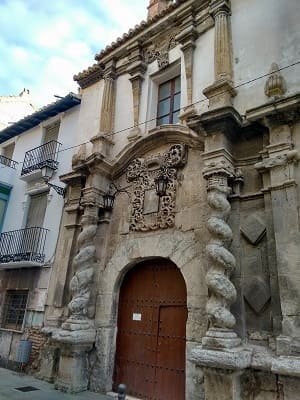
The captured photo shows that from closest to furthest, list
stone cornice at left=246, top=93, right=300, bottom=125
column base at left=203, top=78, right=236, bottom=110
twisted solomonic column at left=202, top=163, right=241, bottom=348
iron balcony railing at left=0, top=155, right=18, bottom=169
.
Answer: twisted solomonic column at left=202, top=163, right=241, bottom=348
stone cornice at left=246, top=93, right=300, bottom=125
column base at left=203, top=78, right=236, bottom=110
iron balcony railing at left=0, top=155, right=18, bottom=169

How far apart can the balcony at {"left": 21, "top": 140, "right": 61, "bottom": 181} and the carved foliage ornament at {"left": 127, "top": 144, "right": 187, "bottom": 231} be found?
10.2 ft

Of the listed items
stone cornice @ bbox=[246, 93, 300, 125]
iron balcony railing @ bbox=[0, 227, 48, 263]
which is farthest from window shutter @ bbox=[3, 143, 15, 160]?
stone cornice @ bbox=[246, 93, 300, 125]

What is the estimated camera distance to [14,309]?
7.73 meters

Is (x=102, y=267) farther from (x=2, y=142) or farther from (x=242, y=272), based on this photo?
(x=2, y=142)

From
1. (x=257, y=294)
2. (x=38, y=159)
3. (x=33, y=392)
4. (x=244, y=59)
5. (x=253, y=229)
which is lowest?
(x=33, y=392)

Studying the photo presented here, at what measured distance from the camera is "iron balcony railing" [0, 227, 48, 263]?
24.5 feet

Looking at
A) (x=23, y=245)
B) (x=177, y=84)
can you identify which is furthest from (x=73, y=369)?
(x=177, y=84)

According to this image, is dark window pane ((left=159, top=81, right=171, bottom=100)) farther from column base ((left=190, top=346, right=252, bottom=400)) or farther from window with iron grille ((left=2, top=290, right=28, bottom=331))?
window with iron grille ((left=2, top=290, right=28, bottom=331))

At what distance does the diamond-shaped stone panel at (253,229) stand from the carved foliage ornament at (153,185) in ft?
4.09

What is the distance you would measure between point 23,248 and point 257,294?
6056 millimetres

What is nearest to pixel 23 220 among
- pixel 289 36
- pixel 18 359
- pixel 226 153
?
pixel 18 359

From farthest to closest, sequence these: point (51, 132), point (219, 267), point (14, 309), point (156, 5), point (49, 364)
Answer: point (51, 132)
point (156, 5)
point (14, 309)
point (49, 364)
point (219, 267)

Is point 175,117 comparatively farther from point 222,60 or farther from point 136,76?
point 136,76

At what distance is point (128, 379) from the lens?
5.17m
